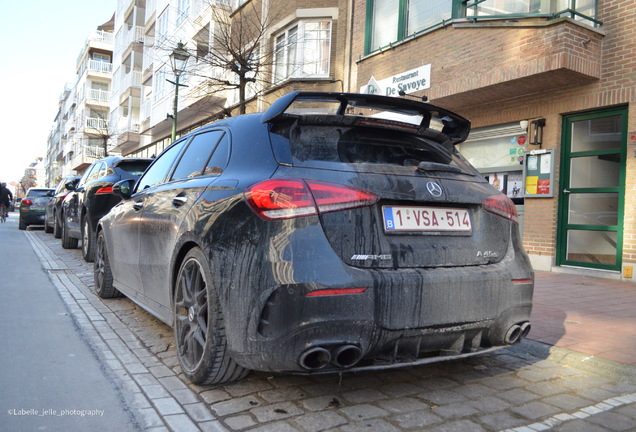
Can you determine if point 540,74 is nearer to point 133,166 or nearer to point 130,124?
point 133,166

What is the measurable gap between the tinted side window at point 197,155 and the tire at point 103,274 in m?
2.11

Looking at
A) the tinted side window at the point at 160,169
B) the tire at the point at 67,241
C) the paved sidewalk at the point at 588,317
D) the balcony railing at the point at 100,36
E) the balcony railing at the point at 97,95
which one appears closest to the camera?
the paved sidewalk at the point at 588,317

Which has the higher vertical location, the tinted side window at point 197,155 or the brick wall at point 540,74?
the brick wall at point 540,74

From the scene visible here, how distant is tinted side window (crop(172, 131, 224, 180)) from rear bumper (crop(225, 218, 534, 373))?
4.47ft

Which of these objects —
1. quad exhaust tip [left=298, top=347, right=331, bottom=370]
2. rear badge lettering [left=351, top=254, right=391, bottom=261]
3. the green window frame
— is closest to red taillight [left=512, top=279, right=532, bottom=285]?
rear badge lettering [left=351, top=254, right=391, bottom=261]

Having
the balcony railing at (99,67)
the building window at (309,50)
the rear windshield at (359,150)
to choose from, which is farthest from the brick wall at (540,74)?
the balcony railing at (99,67)

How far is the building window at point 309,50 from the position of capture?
16922 millimetres

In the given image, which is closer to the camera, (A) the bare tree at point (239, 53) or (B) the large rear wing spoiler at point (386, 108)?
(B) the large rear wing spoiler at point (386, 108)

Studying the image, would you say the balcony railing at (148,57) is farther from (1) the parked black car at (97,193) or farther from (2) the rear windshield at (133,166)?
(2) the rear windshield at (133,166)

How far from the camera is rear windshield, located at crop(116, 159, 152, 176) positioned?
29.3 feet

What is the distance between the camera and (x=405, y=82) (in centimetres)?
1191

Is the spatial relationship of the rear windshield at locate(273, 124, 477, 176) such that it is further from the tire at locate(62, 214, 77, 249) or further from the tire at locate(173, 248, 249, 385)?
the tire at locate(62, 214, 77, 249)

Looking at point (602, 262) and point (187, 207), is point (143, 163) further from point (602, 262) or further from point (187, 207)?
point (602, 262)

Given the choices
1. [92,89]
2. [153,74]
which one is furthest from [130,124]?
[92,89]
